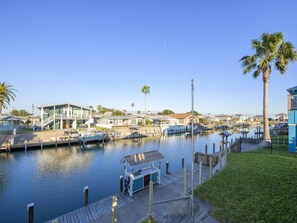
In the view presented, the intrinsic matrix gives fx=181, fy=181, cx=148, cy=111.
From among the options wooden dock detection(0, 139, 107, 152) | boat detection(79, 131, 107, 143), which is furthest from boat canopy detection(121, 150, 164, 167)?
boat detection(79, 131, 107, 143)

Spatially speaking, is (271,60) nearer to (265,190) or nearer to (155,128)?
(265,190)

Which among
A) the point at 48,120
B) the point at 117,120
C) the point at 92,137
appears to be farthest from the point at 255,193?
the point at 117,120

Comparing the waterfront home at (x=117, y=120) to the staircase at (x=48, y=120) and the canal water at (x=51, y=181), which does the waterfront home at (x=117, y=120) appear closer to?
the staircase at (x=48, y=120)

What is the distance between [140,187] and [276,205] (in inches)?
310

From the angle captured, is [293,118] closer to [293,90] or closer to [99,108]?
[293,90]

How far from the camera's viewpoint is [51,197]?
14.4 metres

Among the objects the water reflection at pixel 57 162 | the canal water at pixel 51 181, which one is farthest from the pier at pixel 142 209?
the water reflection at pixel 57 162

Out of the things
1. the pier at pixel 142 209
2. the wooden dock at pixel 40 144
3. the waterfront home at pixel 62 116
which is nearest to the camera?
the pier at pixel 142 209

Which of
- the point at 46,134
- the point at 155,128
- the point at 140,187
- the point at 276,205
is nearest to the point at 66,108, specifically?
the point at 46,134

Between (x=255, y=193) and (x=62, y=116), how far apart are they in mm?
48151

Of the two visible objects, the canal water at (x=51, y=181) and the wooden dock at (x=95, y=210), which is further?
the canal water at (x=51, y=181)

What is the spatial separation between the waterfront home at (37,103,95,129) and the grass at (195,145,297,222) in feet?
149

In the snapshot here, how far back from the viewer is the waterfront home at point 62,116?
47094mm

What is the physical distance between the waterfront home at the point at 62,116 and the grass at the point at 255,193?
4538cm
